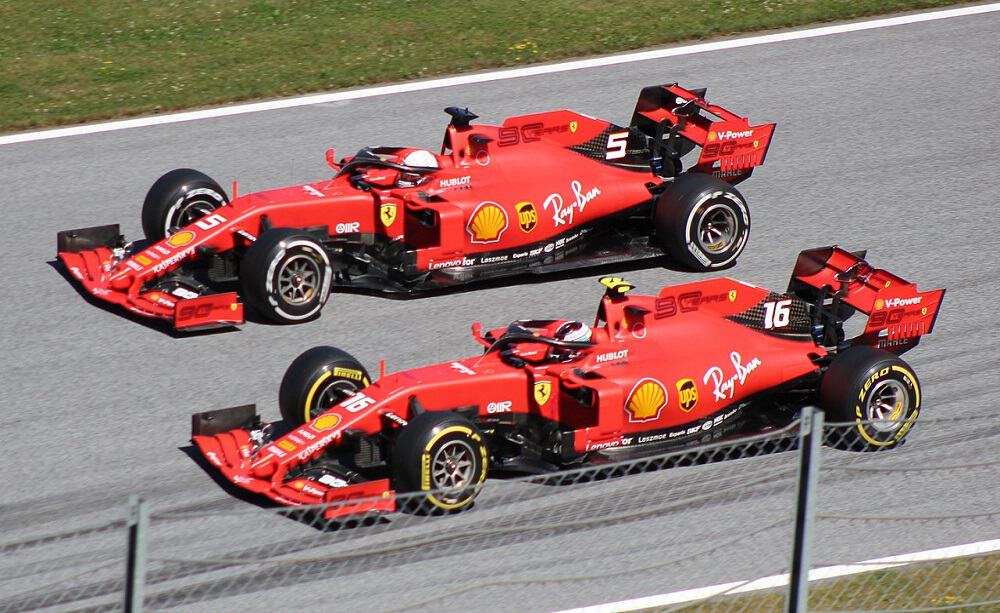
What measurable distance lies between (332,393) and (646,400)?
1976mm

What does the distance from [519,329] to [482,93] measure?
7.50 m

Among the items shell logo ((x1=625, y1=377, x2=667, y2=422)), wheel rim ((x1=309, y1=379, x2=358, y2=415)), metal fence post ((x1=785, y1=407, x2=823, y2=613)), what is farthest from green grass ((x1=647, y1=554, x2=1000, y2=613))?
wheel rim ((x1=309, y1=379, x2=358, y2=415))

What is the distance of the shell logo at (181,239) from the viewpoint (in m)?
12.3

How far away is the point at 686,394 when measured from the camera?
33.5ft

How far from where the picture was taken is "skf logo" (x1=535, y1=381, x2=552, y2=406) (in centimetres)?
1000

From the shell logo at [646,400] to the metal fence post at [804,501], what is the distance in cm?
302

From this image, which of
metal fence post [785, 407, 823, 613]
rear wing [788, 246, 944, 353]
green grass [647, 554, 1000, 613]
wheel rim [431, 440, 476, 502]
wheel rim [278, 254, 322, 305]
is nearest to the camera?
metal fence post [785, 407, 823, 613]

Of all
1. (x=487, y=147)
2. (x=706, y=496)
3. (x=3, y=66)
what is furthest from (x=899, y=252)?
(x=3, y=66)

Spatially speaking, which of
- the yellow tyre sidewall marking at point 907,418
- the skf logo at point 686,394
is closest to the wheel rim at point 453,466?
the skf logo at point 686,394

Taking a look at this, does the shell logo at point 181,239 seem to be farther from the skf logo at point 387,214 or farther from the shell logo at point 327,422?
the shell logo at point 327,422

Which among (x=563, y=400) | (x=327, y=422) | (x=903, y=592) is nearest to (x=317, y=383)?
(x=327, y=422)

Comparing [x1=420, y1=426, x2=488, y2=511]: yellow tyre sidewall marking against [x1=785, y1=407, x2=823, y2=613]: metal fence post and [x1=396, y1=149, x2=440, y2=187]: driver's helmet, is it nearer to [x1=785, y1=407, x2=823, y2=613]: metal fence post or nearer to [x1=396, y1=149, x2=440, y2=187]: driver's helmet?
[x1=785, y1=407, x2=823, y2=613]: metal fence post

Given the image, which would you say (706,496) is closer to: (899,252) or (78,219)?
(899,252)

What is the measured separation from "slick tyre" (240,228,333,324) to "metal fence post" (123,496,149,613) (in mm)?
6110
